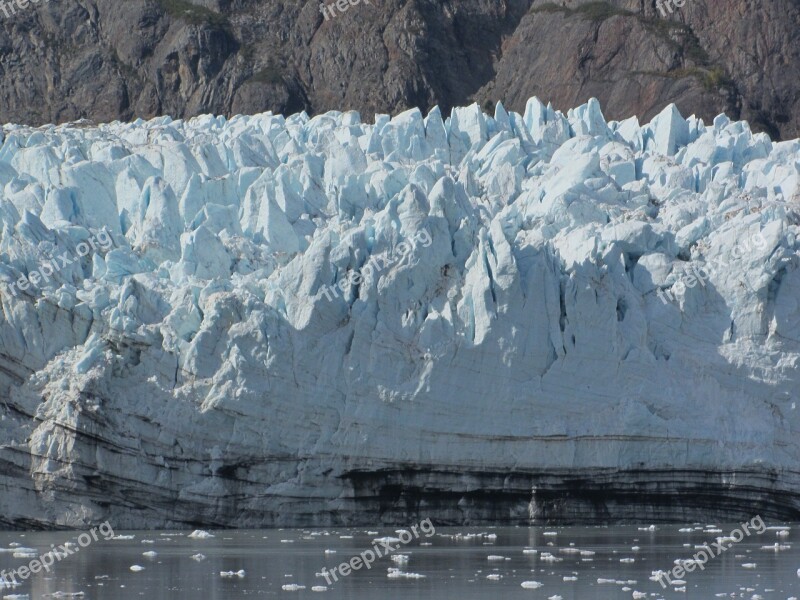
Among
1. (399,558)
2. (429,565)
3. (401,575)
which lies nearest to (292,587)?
(401,575)

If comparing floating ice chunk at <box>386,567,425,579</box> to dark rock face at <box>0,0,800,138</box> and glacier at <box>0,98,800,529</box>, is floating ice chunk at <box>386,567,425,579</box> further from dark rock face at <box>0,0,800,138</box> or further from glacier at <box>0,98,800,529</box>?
dark rock face at <box>0,0,800,138</box>

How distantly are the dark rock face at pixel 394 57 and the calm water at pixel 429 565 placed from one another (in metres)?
16.4

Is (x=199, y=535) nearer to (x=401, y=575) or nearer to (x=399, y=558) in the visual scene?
(x=399, y=558)

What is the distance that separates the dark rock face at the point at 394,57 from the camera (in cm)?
3712

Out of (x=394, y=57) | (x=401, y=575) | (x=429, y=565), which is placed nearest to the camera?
(x=401, y=575)

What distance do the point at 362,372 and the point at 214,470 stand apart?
223cm

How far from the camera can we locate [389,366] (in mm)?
22500

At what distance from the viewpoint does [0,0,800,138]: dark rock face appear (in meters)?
37.1

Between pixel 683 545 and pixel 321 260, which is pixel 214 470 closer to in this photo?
pixel 321 260

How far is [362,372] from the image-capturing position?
22.4 meters

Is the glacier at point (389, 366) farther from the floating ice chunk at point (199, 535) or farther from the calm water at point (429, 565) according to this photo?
the floating ice chunk at point (199, 535)

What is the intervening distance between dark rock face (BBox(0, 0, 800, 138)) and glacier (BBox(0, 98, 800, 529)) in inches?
520

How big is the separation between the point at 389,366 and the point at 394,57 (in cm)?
1704

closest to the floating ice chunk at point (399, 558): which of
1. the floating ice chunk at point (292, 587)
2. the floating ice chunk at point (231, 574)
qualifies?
the floating ice chunk at point (231, 574)
